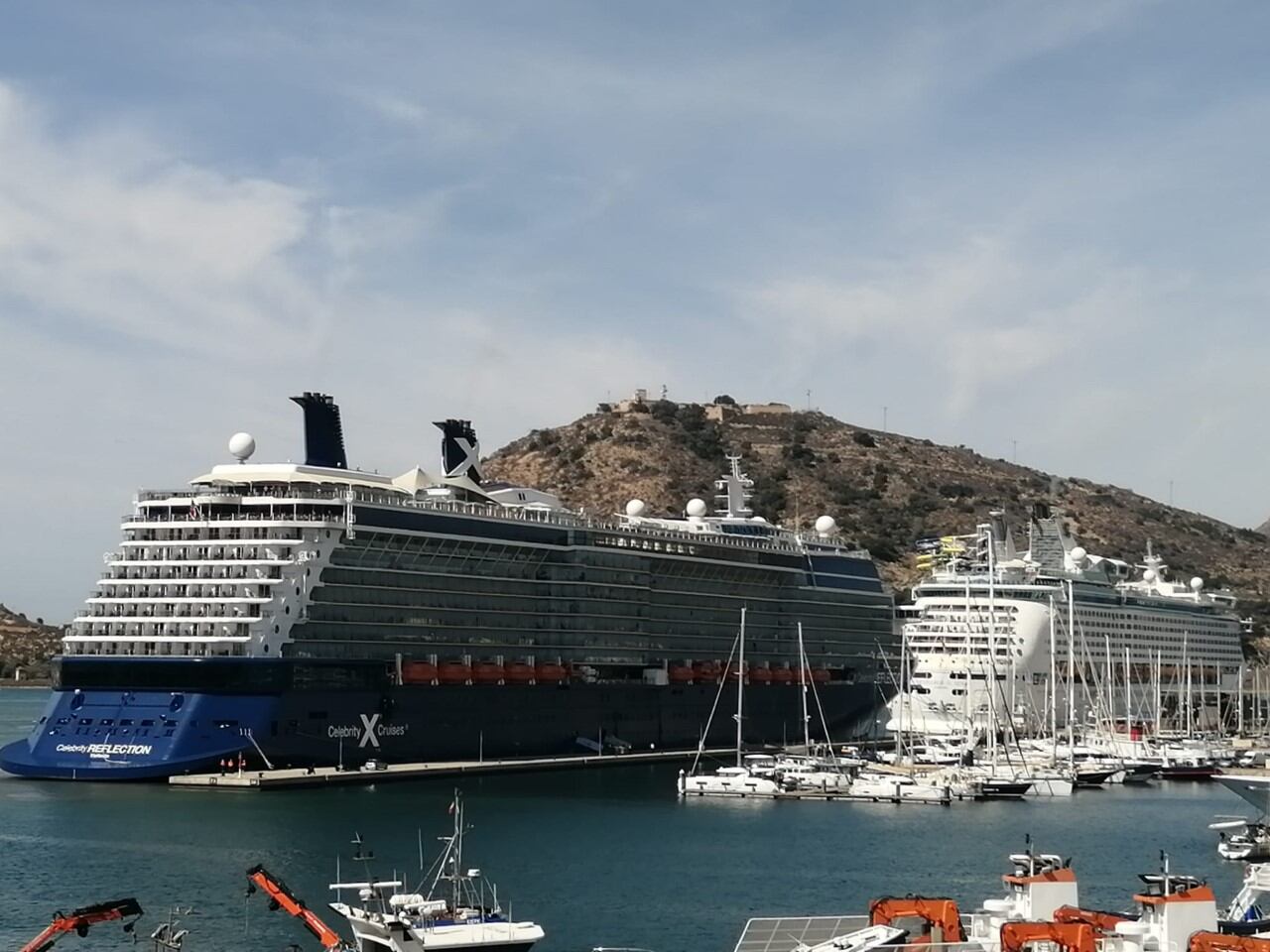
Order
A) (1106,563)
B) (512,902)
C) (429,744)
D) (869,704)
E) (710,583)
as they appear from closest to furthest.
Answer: (512,902)
(429,744)
(710,583)
(869,704)
(1106,563)

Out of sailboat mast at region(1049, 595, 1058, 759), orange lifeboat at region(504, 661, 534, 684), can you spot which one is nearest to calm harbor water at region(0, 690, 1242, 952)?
orange lifeboat at region(504, 661, 534, 684)

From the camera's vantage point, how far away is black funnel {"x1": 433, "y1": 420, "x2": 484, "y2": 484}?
318ft

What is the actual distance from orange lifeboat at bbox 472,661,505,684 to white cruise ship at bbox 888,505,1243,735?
1026 inches

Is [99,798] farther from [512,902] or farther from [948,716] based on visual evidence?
[948,716]

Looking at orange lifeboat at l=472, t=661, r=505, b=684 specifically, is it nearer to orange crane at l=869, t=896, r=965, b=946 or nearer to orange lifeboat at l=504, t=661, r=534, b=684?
orange lifeboat at l=504, t=661, r=534, b=684

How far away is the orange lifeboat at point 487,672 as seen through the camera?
90.5 m

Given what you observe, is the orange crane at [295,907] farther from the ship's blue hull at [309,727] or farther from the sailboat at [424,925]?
the ship's blue hull at [309,727]

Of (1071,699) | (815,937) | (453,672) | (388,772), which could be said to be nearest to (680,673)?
(453,672)

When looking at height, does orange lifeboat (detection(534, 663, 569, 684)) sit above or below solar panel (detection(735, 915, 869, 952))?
above

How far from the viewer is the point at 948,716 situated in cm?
11831

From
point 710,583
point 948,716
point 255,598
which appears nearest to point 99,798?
point 255,598

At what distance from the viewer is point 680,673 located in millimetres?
106562

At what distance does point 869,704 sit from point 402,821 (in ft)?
208

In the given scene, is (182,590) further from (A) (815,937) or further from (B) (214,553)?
(A) (815,937)
